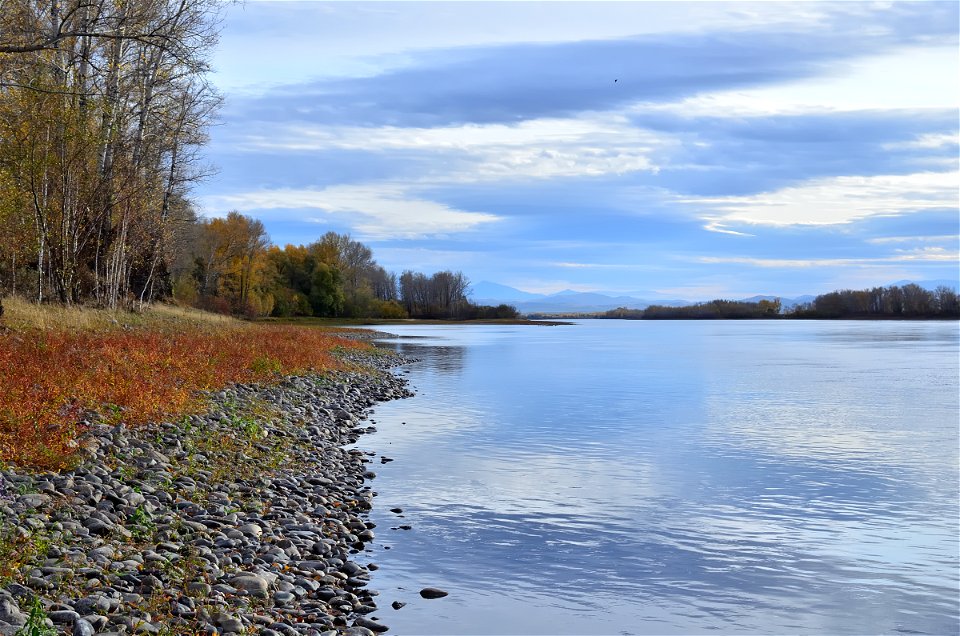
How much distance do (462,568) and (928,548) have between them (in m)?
6.85

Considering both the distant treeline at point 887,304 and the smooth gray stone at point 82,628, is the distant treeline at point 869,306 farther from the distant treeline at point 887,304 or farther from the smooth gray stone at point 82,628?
the smooth gray stone at point 82,628

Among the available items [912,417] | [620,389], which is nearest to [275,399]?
[620,389]

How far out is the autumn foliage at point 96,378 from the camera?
11.8 meters

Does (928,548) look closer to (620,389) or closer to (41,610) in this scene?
(41,610)

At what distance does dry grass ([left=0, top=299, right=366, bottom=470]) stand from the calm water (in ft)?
15.0

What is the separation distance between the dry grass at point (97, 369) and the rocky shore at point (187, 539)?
631 millimetres

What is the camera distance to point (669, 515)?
13.5 metres

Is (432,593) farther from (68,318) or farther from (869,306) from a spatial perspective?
(869,306)

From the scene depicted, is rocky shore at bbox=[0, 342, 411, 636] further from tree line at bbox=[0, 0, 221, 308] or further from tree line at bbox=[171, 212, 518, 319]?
tree line at bbox=[171, 212, 518, 319]

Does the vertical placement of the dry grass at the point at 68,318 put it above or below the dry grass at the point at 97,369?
above

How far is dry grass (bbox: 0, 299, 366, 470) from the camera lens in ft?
39.4

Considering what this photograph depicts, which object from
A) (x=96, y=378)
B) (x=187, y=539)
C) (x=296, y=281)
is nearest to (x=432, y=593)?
(x=187, y=539)

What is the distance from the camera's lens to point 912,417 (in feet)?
81.9

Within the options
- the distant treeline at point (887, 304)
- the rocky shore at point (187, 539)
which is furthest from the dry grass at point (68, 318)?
the distant treeline at point (887, 304)
